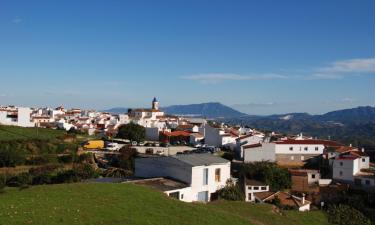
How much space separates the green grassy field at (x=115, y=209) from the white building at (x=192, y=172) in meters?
3.53

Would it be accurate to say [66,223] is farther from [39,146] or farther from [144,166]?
[39,146]

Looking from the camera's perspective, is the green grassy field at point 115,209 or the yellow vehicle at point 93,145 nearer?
the green grassy field at point 115,209

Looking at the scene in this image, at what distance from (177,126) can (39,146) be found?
44.3 m

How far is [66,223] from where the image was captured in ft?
52.0

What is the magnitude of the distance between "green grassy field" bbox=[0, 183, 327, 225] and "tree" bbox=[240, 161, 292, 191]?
73.9ft

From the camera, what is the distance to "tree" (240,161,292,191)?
153 ft

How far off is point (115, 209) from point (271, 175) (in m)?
31.4

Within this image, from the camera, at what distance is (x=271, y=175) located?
47.2 meters

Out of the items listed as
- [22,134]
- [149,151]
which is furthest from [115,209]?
[22,134]

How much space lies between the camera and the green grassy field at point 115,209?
16578 mm

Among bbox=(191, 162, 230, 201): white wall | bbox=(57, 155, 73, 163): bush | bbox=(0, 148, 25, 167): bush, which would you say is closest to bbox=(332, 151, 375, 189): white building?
bbox=(191, 162, 230, 201): white wall

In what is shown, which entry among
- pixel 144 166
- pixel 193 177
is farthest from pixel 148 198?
pixel 144 166

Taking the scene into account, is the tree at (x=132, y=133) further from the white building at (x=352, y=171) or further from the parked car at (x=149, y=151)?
the white building at (x=352, y=171)

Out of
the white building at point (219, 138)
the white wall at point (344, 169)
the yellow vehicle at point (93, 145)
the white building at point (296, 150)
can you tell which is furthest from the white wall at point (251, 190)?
the yellow vehicle at point (93, 145)
